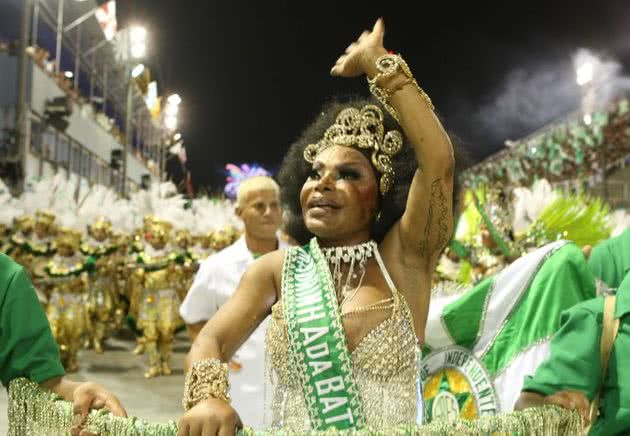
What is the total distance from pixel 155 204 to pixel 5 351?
32.3 feet

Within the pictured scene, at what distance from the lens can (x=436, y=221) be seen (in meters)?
1.79

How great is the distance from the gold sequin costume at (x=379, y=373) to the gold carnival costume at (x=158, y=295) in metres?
6.93

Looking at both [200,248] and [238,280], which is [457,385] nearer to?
[238,280]

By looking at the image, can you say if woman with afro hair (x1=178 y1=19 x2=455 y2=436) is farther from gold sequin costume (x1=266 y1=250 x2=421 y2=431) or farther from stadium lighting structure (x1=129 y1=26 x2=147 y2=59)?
stadium lighting structure (x1=129 y1=26 x2=147 y2=59)

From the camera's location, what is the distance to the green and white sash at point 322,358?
5.71 feet

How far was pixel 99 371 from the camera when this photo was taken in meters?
8.59

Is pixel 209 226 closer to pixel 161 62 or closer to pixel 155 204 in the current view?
pixel 155 204

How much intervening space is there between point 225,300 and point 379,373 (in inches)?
84.9

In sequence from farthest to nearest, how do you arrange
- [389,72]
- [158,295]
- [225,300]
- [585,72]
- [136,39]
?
[585,72] → [136,39] → [158,295] → [225,300] → [389,72]

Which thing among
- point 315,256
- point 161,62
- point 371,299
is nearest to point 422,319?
point 371,299

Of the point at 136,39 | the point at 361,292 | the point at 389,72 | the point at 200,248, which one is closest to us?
the point at 389,72

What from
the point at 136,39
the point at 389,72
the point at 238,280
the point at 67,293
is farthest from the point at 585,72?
the point at 389,72

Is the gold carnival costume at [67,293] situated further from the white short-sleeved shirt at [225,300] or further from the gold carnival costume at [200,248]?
the white short-sleeved shirt at [225,300]

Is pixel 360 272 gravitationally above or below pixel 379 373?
above
